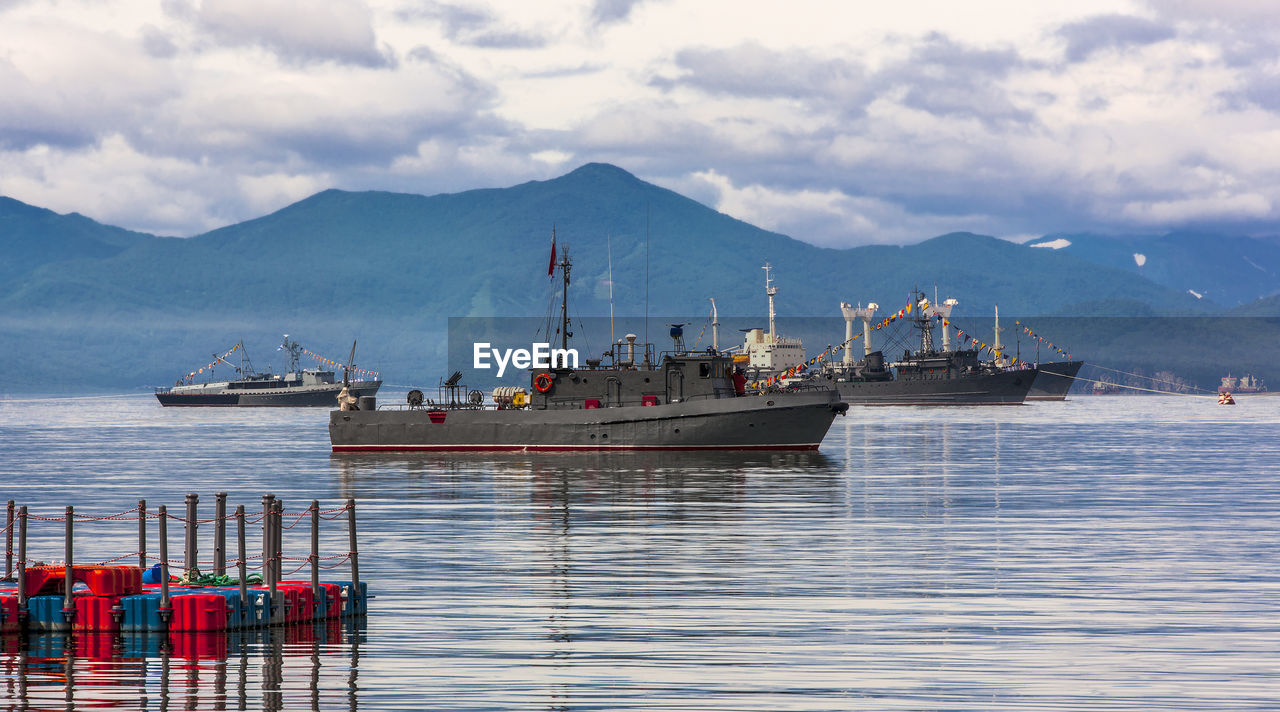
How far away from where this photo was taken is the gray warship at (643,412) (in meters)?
64.6

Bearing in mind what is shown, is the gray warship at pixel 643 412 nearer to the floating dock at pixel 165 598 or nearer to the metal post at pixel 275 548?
the metal post at pixel 275 548

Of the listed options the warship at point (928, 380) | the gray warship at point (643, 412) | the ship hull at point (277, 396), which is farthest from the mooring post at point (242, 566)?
the ship hull at point (277, 396)

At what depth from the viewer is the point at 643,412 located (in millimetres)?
65125

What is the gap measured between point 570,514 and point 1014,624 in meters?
18.7

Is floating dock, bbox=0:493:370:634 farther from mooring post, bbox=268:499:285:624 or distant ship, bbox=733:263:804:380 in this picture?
distant ship, bbox=733:263:804:380

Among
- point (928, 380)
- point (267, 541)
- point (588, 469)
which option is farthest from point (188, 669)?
point (928, 380)

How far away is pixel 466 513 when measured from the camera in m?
39.4

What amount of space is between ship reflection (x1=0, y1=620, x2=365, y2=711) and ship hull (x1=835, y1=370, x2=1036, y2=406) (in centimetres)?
15610

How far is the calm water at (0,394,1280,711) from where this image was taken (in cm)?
1705

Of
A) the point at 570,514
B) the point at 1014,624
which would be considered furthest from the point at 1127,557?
the point at 570,514

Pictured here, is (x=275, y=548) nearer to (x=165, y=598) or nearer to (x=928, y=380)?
(x=165, y=598)

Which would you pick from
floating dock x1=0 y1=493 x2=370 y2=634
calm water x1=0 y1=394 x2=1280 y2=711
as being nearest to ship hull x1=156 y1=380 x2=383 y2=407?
calm water x1=0 y1=394 x2=1280 y2=711

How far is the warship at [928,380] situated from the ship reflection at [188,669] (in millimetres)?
152080

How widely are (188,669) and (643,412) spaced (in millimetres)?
47284
